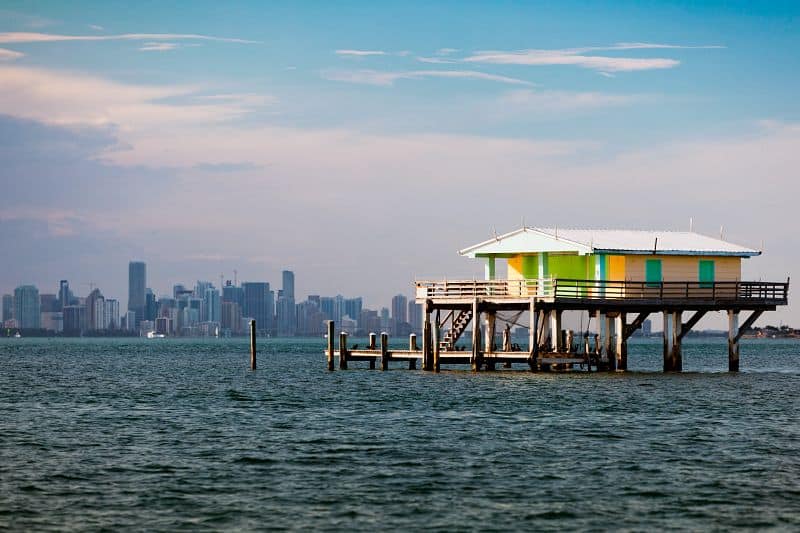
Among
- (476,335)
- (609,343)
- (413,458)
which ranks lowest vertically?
(413,458)

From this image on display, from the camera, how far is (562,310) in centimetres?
5809

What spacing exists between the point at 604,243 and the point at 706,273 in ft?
16.9

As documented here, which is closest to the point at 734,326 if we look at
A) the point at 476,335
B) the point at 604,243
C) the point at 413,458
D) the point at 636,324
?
the point at 636,324

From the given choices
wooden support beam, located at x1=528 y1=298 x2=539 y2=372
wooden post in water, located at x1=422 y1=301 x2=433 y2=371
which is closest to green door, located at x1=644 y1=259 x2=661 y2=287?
wooden support beam, located at x1=528 y1=298 x2=539 y2=372

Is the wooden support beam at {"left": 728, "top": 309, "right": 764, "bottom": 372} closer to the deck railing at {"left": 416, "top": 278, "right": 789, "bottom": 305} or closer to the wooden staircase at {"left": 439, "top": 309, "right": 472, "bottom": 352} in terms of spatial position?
Answer: the deck railing at {"left": 416, "top": 278, "right": 789, "bottom": 305}

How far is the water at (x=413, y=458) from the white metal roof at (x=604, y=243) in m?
6.54

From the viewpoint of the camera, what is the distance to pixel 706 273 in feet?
197

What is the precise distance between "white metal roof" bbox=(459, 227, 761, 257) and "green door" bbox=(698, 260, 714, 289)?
68 cm

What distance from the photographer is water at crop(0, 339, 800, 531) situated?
25.5 metres

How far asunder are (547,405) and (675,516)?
2022cm

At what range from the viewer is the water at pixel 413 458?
25531 mm

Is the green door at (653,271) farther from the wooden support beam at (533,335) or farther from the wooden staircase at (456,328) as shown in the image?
the wooden staircase at (456,328)

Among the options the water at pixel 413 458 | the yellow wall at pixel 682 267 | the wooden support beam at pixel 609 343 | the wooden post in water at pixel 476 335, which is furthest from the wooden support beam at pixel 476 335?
the yellow wall at pixel 682 267

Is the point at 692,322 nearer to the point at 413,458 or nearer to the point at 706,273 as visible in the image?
the point at 706,273
